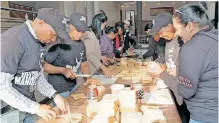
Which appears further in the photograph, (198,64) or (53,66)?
(53,66)

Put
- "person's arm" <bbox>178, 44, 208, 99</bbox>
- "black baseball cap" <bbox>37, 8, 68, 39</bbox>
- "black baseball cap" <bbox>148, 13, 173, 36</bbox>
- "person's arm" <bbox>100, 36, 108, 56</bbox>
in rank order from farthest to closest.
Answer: "person's arm" <bbox>100, 36, 108, 56</bbox>
"black baseball cap" <bbox>148, 13, 173, 36</bbox>
"black baseball cap" <bbox>37, 8, 68, 39</bbox>
"person's arm" <bbox>178, 44, 208, 99</bbox>

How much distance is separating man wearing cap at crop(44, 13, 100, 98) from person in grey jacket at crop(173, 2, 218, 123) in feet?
3.37

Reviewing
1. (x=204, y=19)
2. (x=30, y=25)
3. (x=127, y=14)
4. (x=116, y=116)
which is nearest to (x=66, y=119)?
(x=116, y=116)

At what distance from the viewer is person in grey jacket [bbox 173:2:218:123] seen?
1142 mm

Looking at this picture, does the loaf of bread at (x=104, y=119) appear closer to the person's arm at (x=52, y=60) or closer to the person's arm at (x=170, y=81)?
the person's arm at (x=170, y=81)

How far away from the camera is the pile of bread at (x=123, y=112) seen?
47.8 inches

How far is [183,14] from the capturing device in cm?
125

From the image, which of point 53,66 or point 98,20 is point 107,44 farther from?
point 53,66

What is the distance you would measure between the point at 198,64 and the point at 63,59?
129cm


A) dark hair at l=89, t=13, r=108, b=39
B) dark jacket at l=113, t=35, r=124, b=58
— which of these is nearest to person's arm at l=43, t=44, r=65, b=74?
dark hair at l=89, t=13, r=108, b=39

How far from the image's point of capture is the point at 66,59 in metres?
2.09

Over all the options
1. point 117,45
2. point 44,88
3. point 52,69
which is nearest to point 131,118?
point 44,88

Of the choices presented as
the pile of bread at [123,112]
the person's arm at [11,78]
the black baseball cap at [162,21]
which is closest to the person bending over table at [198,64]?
the pile of bread at [123,112]

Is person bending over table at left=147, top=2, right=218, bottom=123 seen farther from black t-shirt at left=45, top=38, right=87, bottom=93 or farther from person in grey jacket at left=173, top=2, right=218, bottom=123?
black t-shirt at left=45, top=38, right=87, bottom=93
